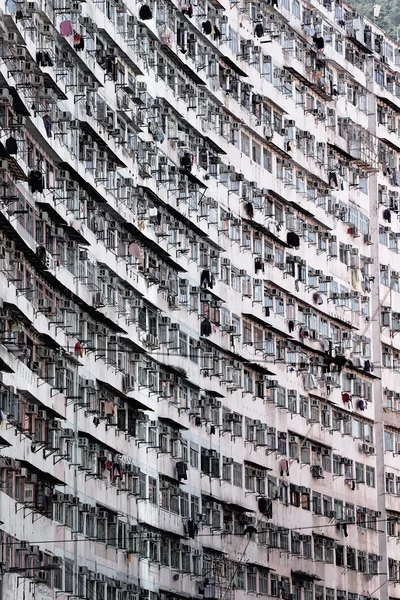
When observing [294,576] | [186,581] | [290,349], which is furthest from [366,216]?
[186,581]

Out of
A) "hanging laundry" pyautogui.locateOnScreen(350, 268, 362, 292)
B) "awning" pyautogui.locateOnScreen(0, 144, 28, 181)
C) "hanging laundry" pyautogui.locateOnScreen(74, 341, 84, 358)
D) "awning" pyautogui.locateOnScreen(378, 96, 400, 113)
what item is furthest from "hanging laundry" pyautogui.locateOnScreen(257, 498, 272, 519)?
"awning" pyautogui.locateOnScreen(0, 144, 28, 181)

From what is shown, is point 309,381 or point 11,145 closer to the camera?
point 11,145

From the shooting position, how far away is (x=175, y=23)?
3809 cm

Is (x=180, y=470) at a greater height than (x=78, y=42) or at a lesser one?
lesser

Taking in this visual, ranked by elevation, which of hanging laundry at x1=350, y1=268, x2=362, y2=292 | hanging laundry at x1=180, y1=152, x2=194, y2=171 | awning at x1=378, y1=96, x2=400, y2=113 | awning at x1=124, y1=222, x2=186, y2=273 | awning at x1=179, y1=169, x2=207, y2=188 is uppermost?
awning at x1=378, y1=96, x2=400, y2=113

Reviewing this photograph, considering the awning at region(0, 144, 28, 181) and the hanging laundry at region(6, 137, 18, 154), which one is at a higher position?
the hanging laundry at region(6, 137, 18, 154)

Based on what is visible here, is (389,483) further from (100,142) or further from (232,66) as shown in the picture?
(100,142)

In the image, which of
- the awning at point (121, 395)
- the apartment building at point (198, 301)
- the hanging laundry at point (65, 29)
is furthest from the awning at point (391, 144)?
the hanging laundry at point (65, 29)

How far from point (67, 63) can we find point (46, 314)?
15.0ft

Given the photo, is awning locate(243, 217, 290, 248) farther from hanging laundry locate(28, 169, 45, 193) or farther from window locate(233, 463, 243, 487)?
hanging laundry locate(28, 169, 45, 193)

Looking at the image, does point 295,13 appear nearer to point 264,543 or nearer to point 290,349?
point 290,349

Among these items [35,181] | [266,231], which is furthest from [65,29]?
[266,231]

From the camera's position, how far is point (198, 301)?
38281 mm

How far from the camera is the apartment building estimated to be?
30.4m
